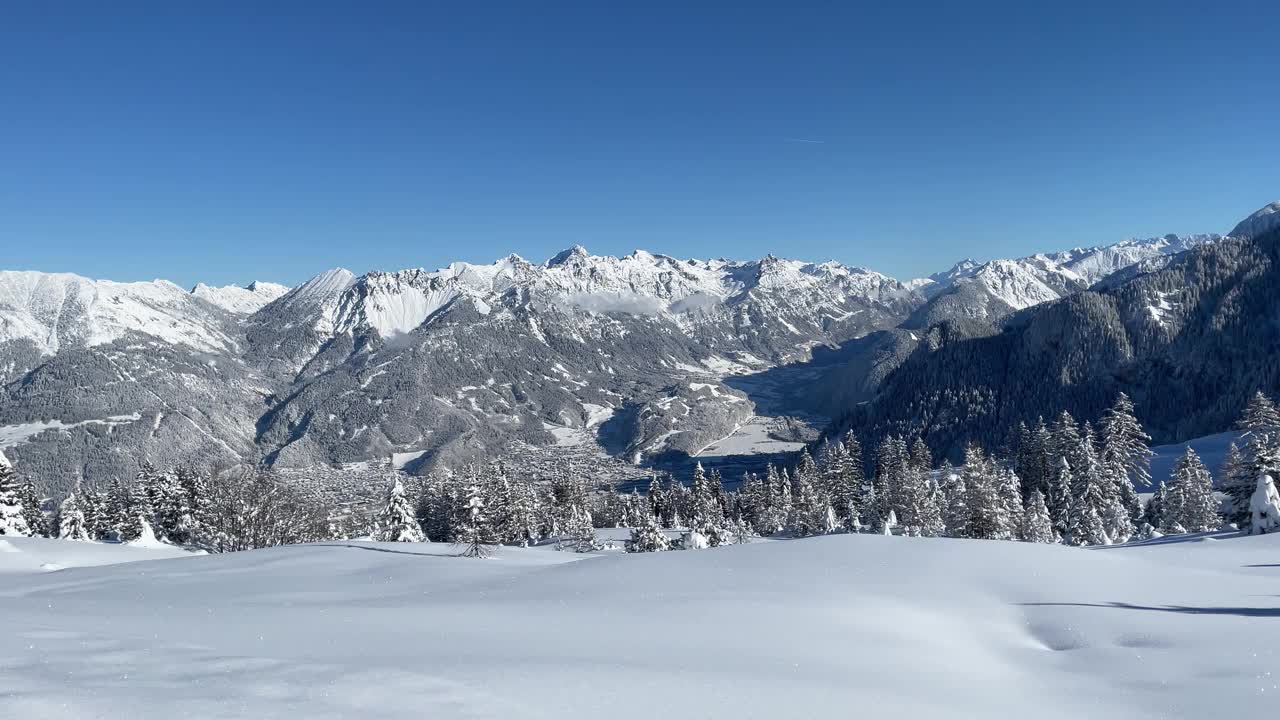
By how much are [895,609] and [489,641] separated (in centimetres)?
979

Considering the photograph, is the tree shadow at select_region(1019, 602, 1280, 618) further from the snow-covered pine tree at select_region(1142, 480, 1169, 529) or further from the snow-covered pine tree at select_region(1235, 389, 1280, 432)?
the snow-covered pine tree at select_region(1142, 480, 1169, 529)

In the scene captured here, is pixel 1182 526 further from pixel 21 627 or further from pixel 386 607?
pixel 21 627

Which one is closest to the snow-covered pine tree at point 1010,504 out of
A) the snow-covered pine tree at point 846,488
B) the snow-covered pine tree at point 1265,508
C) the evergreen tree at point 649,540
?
the snow-covered pine tree at point 1265,508

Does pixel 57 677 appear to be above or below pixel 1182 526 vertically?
above

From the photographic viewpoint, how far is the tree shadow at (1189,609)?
15586mm

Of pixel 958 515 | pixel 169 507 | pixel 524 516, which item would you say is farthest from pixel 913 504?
pixel 169 507

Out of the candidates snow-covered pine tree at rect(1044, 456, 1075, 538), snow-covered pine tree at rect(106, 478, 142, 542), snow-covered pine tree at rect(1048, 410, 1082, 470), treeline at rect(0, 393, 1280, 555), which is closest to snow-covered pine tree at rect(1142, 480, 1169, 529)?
treeline at rect(0, 393, 1280, 555)

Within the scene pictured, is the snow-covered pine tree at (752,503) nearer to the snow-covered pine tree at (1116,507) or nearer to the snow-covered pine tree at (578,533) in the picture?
Answer: the snow-covered pine tree at (578,533)

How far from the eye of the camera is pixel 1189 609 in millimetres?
16250

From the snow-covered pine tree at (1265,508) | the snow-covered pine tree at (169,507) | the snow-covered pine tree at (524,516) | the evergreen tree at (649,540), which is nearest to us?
the snow-covered pine tree at (1265,508)

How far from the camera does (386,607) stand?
54.5ft

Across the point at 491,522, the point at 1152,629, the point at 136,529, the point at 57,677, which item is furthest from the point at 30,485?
the point at 1152,629

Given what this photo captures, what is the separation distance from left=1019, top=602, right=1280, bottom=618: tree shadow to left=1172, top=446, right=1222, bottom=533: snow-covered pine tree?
151 ft

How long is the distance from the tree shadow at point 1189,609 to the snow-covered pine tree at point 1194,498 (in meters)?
45.9
